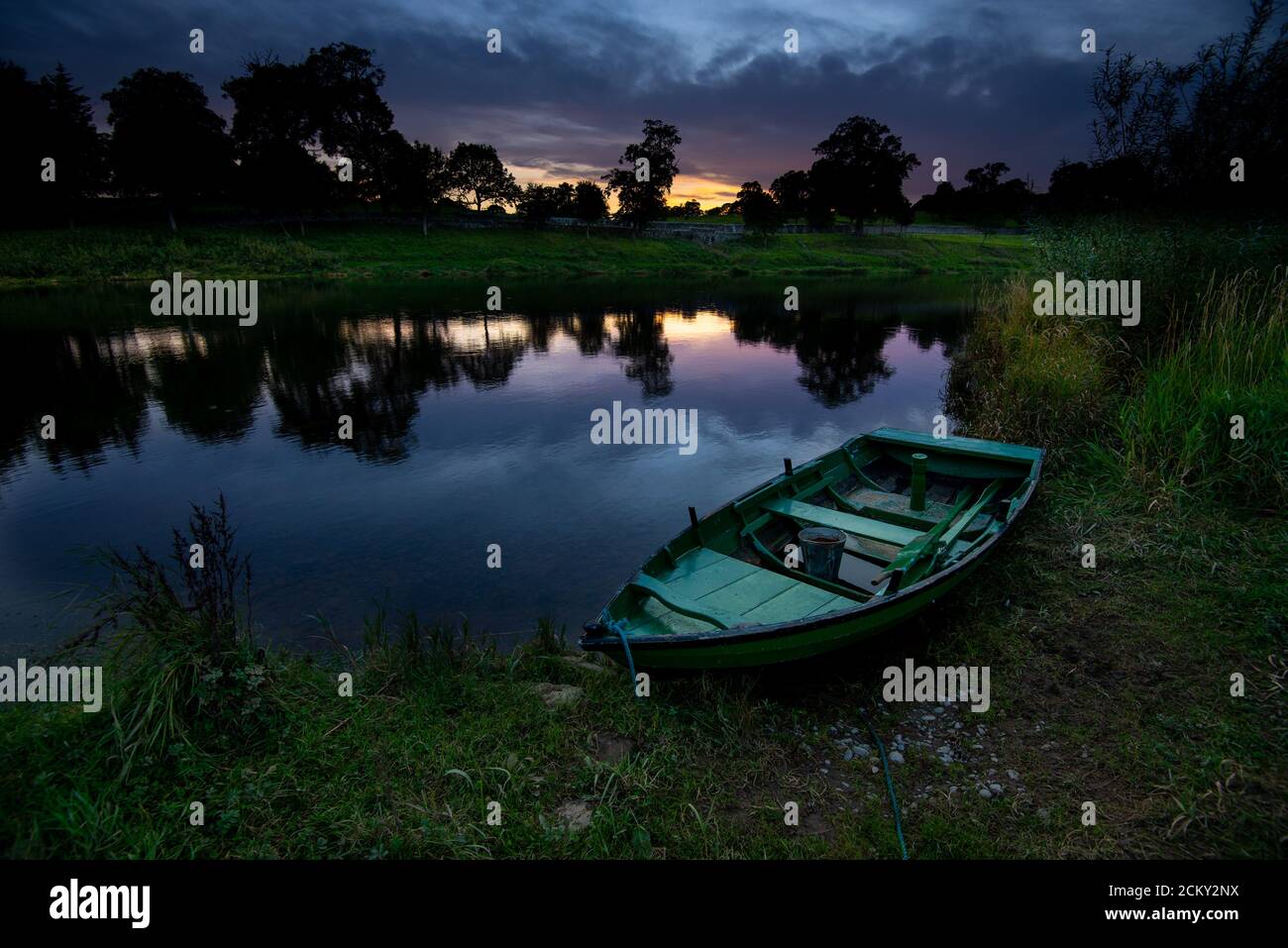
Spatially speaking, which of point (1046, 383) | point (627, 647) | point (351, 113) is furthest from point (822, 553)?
point (351, 113)

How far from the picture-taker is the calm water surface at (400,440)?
29.1 ft

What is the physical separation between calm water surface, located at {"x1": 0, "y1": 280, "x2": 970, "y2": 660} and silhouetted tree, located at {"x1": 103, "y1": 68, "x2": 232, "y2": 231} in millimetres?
31998

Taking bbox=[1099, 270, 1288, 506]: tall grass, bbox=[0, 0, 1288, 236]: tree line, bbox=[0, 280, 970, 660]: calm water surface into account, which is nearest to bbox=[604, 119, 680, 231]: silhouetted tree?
bbox=[0, 0, 1288, 236]: tree line

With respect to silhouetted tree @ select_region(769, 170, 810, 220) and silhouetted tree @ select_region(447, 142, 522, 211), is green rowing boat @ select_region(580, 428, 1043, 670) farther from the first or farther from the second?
silhouetted tree @ select_region(769, 170, 810, 220)

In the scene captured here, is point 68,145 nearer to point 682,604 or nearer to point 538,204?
point 538,204

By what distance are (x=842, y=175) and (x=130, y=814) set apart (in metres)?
97.2

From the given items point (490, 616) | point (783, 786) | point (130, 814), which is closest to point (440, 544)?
point (490, 616)

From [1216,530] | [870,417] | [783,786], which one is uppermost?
[870,417]

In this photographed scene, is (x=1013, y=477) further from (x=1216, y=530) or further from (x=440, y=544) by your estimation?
(x=440, y=544)

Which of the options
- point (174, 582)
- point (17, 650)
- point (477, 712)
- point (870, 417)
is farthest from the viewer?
point (870, 417)

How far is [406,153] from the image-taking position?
228 ft

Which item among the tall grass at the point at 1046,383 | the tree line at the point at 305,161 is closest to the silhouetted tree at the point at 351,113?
the tree line at the point at 305,161

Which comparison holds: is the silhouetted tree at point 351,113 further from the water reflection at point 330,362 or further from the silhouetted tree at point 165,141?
the water reflection at point 330,362

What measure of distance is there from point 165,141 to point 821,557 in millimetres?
76019
